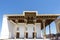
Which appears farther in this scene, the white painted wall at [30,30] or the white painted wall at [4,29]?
the white painted wall at [30,30]

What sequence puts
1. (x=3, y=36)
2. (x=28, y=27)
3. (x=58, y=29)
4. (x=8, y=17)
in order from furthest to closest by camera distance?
1. (x=28, y=27)
2. (x=58, y=29)
3. (x=8, y=17)
4. (x=3, y=36)

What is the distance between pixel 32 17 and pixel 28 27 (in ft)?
17.4

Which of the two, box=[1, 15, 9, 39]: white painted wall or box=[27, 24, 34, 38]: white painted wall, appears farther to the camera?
box=[27, 24, 34, 38]: white painted wall

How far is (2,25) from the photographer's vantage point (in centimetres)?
2227

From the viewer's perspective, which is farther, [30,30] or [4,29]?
[30,30]

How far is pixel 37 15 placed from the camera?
22547 millimetres

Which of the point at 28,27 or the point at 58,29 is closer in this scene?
the point at 58,29

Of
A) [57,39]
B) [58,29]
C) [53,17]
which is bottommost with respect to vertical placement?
[57,39]

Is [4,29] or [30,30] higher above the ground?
[4,29]

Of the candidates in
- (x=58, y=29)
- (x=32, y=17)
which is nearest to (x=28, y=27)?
(x=32, y=17)

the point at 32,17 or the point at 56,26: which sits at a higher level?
the point at 32,17

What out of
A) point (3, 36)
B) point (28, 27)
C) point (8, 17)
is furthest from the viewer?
point (28, 27)

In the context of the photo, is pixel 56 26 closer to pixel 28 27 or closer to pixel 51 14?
pixel 51 14

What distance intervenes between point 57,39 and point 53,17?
479 centimetres
